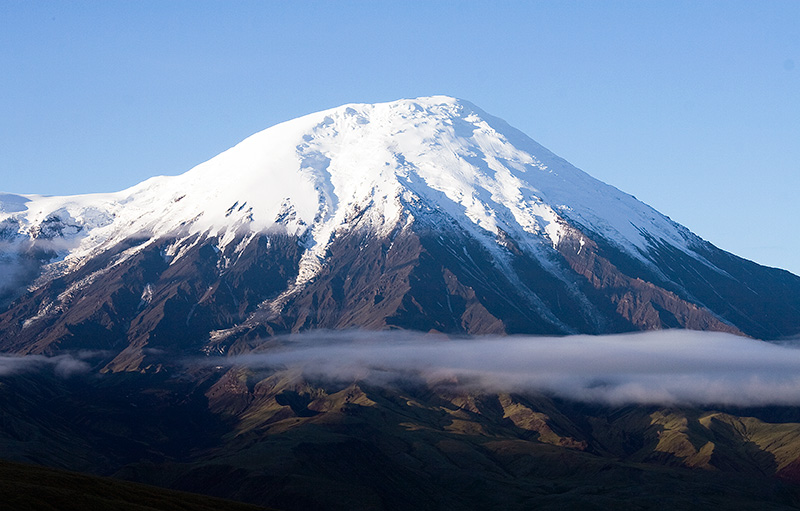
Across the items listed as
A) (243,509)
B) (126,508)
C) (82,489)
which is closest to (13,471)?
(82,489)

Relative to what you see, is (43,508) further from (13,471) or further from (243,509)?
(243,509)

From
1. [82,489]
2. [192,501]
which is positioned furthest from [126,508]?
[192,501]

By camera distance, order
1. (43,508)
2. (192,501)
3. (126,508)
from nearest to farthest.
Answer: (43,508), (126,508), (192,501)

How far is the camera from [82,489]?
173m

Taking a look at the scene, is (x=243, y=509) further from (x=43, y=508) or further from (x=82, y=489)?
(x=43, y=508)

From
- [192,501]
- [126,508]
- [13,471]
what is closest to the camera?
[126,508]

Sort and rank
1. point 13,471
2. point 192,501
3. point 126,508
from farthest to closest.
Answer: point 192,501 < point 13,471 < point 126,508

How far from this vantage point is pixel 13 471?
17462 centimetres

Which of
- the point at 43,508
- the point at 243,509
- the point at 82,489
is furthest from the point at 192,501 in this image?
the point at 43,508

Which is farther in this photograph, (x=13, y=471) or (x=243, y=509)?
(x=243, y=509)

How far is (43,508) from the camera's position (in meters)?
150

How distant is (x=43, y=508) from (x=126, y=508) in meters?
15.6

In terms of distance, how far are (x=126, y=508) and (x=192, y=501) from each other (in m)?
27.8

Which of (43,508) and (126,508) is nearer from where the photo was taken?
(43,508)
